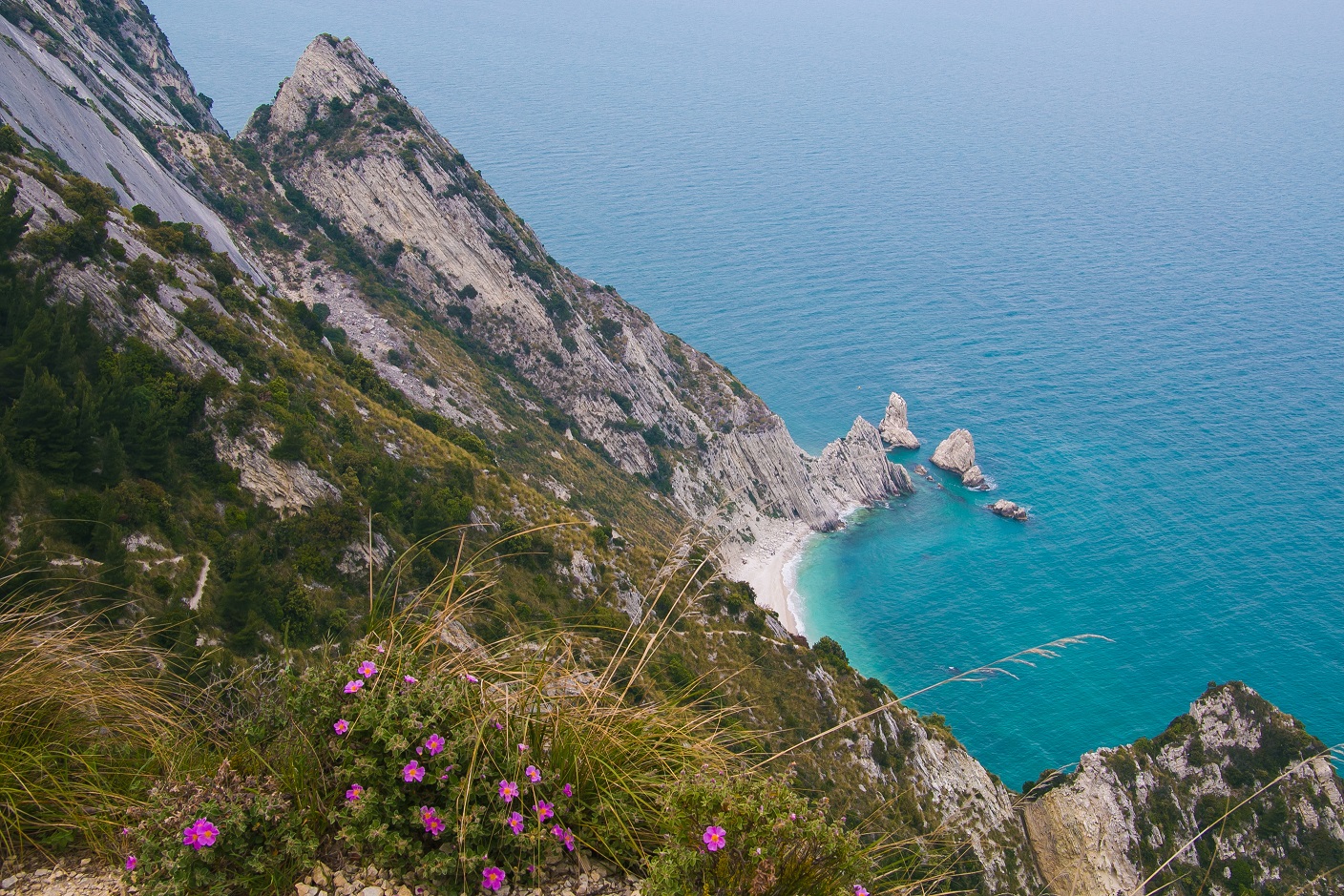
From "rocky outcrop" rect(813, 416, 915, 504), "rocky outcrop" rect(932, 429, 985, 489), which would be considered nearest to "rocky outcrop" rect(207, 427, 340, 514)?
"rocky outcrop" rect(813, 416, 915, 504)

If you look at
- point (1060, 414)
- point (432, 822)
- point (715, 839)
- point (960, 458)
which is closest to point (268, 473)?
point (432, 822)

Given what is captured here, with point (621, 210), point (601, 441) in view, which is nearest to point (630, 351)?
point (601, 441)

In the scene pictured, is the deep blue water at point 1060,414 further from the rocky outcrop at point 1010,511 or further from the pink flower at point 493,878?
the pink flower at point 493,878

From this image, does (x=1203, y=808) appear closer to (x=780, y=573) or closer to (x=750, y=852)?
(x=780, y=573)

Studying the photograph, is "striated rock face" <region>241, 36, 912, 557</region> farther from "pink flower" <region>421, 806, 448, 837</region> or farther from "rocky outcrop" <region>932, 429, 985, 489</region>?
"pink flower" <region>421, 806, 448, 837</region>

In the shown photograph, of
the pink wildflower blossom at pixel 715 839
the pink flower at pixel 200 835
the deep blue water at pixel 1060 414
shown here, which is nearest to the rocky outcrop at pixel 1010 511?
the deep blue water at pixel 1060 414
